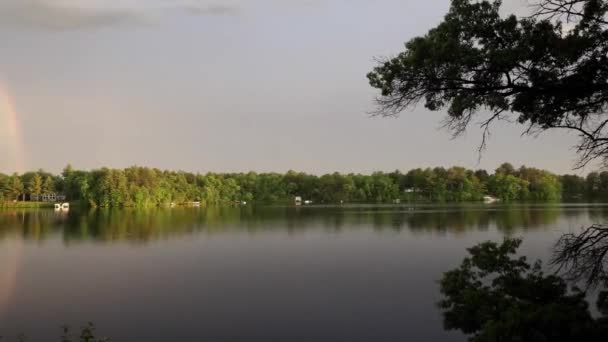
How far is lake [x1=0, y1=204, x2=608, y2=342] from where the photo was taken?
10.9m

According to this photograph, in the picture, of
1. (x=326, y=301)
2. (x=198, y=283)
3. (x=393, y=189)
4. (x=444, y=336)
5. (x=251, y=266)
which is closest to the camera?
(x=444, y=336)

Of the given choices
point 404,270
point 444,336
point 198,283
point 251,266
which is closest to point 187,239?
point 251,266

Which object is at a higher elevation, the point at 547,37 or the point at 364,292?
the point at 547,37

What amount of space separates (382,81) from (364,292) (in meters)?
9.27

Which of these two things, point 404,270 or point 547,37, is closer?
point 547,37

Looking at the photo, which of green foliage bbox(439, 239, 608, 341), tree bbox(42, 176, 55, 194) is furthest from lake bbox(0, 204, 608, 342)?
tree bbox(42, 176, 55, 194)

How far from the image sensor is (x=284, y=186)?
375 feet

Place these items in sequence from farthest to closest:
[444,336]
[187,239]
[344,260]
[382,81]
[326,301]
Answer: [187,239]
[344,260]
[326,301]
[444,336]
[382,81]

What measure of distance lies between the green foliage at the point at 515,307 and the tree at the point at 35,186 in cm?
9550

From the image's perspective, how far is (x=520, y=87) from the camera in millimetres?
5828

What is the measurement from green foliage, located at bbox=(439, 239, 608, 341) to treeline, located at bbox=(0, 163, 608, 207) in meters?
81.6

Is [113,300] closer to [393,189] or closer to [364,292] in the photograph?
[364,292]

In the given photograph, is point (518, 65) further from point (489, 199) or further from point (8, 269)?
point (489, 199)

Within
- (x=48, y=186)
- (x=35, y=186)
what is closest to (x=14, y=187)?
(x=35, y=186)
